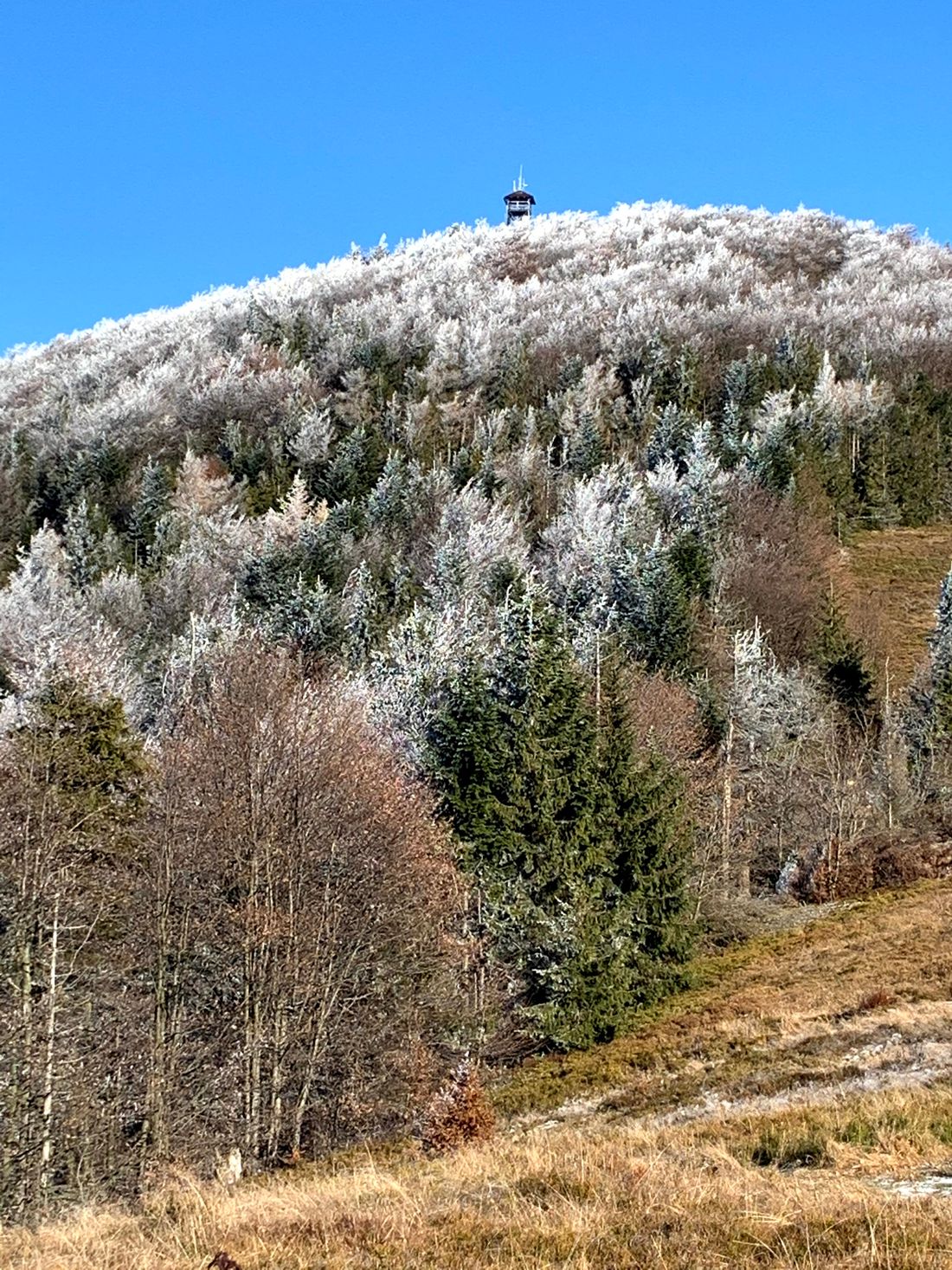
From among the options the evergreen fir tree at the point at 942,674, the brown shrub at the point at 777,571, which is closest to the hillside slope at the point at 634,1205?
the evergreen fir tree at the point at 942,674

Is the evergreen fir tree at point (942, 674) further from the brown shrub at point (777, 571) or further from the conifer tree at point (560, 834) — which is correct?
the conifer tree at point (560, 834)

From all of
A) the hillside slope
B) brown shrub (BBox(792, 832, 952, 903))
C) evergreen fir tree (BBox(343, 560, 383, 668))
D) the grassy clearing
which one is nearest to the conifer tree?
the grassy clearing

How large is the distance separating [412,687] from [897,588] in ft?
173

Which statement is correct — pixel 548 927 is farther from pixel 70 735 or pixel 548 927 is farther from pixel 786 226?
pixel 786 226

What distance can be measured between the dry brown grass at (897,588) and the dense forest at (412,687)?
2.80 m

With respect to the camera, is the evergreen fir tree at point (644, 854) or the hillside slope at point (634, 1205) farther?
the evergreen fir tree at point (644, 854)

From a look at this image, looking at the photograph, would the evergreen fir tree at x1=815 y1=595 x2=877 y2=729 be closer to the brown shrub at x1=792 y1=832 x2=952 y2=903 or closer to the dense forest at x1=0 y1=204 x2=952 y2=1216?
the dense forest at x1=0 y1=204 x2=952 y2=1216

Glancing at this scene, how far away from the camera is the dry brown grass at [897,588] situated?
69.8m

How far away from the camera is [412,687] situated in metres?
39.8

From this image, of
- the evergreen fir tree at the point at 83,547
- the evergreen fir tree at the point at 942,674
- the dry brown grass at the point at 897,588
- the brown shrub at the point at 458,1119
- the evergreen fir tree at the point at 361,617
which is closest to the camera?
the brown shrub at the point at 458,1119

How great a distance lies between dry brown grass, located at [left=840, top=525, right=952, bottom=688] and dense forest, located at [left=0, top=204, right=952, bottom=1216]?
2.80 m

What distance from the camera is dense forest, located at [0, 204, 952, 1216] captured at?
2520cm

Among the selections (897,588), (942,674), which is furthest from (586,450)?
(942,674)

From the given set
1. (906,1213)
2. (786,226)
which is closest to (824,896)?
(906,1213)
